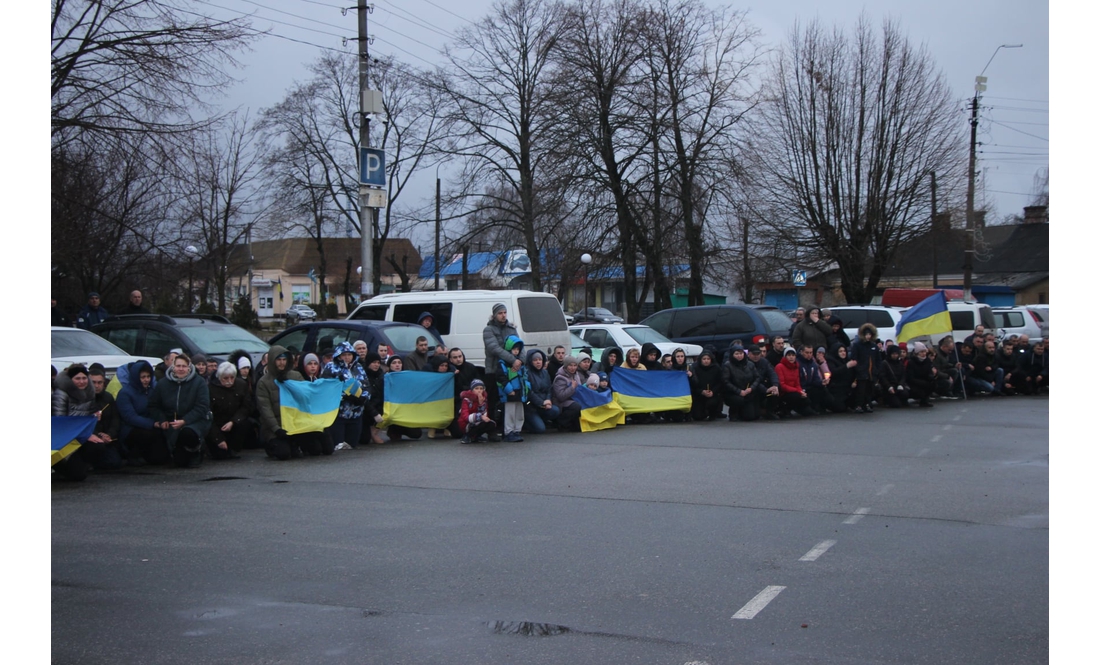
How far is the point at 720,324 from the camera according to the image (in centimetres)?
2448

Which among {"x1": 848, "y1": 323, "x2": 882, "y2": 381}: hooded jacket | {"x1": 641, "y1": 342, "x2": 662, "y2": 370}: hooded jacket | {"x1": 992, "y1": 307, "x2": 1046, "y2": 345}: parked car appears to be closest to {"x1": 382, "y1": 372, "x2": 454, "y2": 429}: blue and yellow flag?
{"x1": 641, "y1": 342, "x2": 662, "y2": 370}: hooded jacket

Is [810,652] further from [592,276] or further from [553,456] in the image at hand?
[592,276]

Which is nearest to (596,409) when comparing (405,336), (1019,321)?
(405,336)

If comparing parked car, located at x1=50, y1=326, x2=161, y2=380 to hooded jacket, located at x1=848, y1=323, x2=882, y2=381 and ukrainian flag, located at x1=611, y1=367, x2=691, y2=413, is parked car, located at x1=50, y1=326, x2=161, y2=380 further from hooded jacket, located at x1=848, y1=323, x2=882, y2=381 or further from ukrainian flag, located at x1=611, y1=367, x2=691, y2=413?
hooded jacket, located at x1=848, y1=323, x2=882, y2=381

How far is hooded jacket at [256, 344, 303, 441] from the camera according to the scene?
1294 centimetres

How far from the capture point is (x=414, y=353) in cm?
1617

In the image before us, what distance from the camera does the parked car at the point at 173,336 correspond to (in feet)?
55.4

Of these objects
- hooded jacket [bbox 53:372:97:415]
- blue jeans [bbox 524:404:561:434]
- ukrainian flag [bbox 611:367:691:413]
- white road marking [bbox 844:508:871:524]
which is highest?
hooded jacket [bbox 53:372:97:415]

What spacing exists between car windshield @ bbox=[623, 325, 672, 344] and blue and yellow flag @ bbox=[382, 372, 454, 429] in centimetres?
858

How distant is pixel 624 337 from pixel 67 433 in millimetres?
14112

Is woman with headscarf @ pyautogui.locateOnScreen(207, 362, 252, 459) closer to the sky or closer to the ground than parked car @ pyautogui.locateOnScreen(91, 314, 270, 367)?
closer to the ground

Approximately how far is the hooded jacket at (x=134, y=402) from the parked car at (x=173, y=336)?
414 cm

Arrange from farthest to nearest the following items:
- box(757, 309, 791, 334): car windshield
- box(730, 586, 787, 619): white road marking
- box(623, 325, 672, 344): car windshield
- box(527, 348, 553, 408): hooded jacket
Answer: box(757, 309, 791, 334): car windshield → box(623, 325, 672, 344): car windshield → box(527, 348, 553, 408): hooded jacket → box(730, 586, 787, 619): white road marking

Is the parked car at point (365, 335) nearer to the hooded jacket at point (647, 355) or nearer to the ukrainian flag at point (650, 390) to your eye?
the ukrainian flag at point (650, 390)
